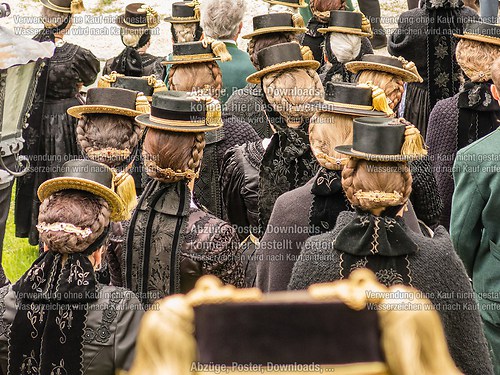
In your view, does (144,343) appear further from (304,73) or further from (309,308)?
(304,73)

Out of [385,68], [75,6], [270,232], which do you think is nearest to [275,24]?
[385,68]

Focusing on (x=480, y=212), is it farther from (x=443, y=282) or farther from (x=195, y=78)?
(x=195, y=78)

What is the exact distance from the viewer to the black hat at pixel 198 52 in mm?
5266

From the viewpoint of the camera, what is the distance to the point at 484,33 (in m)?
5.73

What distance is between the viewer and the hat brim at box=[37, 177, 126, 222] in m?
3.17

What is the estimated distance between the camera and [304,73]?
4.62 m

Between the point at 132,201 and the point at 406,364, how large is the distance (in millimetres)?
2182

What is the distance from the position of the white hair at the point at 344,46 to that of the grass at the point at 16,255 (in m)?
2.99

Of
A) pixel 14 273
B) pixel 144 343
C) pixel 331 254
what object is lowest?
pixel 14 273

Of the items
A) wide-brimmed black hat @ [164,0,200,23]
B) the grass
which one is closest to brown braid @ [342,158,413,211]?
wide-brimmed black hat @ [164,0,200,23]

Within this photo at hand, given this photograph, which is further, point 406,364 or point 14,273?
point 14,273

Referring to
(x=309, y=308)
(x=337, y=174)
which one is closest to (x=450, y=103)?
(x=337, y=174)

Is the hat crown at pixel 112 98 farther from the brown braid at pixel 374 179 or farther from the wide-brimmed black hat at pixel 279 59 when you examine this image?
the brown braid at pixel 374 179

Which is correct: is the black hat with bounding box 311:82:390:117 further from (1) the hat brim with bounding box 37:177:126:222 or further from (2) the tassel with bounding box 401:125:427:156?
(1) the hat brim with bounding box 37:177:126:222
